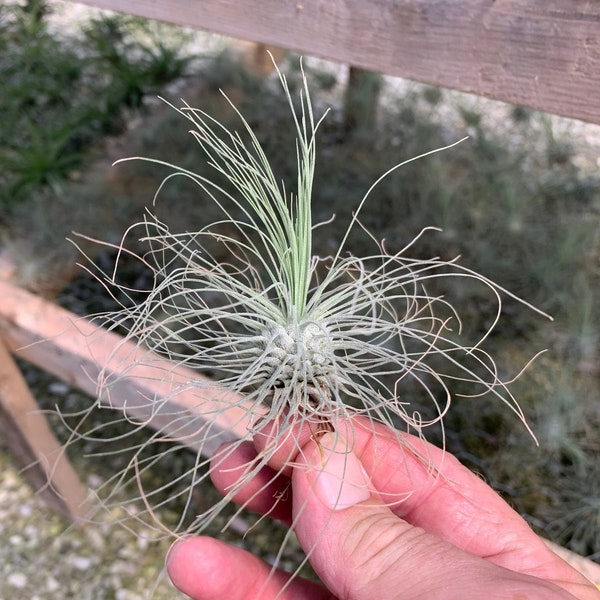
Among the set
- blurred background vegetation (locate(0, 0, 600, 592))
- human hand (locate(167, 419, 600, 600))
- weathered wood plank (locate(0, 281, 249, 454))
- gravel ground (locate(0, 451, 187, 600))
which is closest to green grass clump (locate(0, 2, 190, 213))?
blurred background vegetation (locate(0, 0, 600, 592))

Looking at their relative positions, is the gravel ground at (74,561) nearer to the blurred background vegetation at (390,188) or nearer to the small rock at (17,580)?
the small rock at (17,580)

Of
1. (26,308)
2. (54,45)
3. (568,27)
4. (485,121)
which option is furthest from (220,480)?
(54,45)

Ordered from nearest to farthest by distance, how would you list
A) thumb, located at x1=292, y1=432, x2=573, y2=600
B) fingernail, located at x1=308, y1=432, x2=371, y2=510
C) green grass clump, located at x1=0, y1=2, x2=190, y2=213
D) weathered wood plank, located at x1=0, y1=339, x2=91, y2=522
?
thumb, located at x1=292, y1=432, x2=573, y2=600 → fingernail, located at x1=308, y1=432, x2=371, y2=510 → weathered wood plank, located at x1=0, y1=339, x2=91, y2=522 → green grass clump, located at x1=0, y1=2, x2=190, y2=213

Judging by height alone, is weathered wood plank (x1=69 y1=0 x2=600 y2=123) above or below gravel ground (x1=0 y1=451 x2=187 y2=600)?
above

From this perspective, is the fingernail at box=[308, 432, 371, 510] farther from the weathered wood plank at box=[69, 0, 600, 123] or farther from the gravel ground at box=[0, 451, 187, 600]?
the gravel ground at box=[0, 451, 187, 600]

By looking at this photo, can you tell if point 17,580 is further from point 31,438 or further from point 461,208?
point 461,208

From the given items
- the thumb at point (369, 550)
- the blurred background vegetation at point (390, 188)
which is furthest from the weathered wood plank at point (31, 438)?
the thumb at point (369, 550)

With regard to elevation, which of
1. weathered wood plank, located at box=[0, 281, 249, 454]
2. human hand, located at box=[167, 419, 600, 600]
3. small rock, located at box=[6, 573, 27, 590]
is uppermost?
human hand, located at box=[167, 419, 600, 600]
